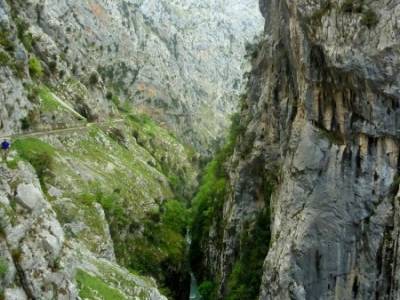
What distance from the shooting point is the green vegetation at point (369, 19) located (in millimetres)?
40219

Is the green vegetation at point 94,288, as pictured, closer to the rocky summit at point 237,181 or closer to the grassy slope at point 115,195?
the rocky summit at point 237,181

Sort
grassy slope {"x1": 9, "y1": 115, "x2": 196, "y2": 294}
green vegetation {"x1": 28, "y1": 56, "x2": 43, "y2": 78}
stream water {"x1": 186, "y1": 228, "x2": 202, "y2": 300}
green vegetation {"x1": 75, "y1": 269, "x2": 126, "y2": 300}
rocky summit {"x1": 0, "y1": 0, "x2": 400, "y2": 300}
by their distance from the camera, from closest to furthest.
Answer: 1. green vegetation {"x1": 75, "y1": 269, "x2": 126, "y2": 300}
2. rocky summit {"x1": 0, "y1": 0, "x2": 400, "y2": 300}
3. grassy slope {"x1": 9, "y1": 115, "x2": 196, "y2": 294}
4. green vegetation {"x1": 28, "y1": 56, "x2": 43, "y2": 78}
5. stream water {"x1": 186, "y1": 228, "x2": 202, "y2": 300}

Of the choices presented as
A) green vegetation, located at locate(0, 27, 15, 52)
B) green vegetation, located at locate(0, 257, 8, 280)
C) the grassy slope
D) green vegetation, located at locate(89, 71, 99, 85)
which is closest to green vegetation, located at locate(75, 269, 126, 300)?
green vegetation, located at locate(0, 257, 8, 280)

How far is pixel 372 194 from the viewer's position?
4194 centimetres

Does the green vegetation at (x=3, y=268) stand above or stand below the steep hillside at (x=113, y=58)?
below

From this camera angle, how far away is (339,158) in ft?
144

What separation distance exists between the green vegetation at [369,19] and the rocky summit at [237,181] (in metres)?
0.11

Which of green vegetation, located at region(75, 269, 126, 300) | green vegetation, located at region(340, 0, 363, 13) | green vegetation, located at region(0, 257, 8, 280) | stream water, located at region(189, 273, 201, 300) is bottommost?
stream water, located at region(189, 273, 201, 300)

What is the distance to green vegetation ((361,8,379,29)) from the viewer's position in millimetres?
40219

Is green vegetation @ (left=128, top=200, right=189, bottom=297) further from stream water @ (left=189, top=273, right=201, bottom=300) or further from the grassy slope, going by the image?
stream water @ (left=189, top=273, right=201, bottom=300)

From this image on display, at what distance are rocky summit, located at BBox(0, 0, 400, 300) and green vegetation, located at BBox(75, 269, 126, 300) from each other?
133mm

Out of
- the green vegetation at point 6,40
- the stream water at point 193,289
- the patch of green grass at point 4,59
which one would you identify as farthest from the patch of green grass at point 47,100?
the stream water at point 193,289

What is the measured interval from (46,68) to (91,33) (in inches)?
2159

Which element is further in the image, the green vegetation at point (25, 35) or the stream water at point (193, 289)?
the stream water at point (193, 289)
